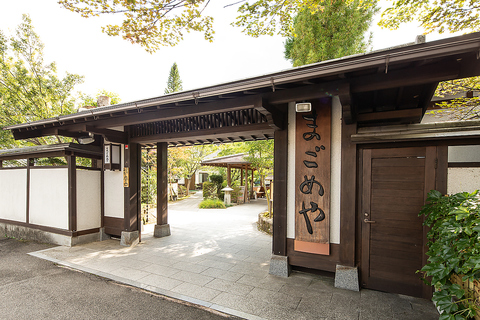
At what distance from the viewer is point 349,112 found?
3.30 meters

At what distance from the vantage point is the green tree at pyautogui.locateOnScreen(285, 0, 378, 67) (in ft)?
31.8

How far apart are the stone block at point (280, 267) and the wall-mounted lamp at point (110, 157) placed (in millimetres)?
4771

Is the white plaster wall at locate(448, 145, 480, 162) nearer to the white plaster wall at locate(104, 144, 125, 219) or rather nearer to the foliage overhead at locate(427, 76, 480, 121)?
the foliage overhead at locate(427, 76, 480, 121)

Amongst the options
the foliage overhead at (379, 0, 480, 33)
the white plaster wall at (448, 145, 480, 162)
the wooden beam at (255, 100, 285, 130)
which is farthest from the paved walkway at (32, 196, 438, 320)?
the foliage overhead at (379, 0, 480, 33)

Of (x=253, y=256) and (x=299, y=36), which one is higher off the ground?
(x=299, y=36)

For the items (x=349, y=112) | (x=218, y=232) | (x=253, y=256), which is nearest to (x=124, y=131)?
(x=218, y=232)

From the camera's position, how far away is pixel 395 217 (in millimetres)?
3482

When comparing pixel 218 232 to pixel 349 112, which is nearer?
pixel 349 112

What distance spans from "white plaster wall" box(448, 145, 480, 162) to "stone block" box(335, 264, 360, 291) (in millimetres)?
2117

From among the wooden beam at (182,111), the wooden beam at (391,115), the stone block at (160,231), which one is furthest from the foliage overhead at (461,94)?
the stone block at (160,231)

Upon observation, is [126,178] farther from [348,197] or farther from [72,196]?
[348,197]

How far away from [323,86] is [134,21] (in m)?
4.01

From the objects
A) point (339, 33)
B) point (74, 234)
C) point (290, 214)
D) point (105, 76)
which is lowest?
point (74, 234)

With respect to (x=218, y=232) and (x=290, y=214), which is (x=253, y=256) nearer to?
(x=290, y=214)
